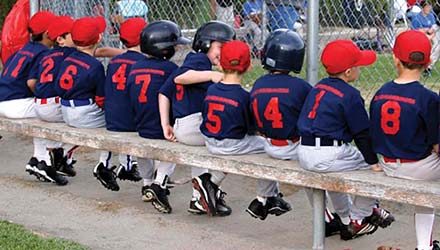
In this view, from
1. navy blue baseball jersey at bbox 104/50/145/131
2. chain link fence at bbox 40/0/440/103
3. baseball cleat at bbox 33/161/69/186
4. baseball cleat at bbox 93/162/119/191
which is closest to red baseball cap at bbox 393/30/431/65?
navy blue baseball jersey at bbox 104/50/145/131

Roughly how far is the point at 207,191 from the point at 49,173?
1733 millimetres

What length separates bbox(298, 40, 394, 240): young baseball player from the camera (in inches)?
218

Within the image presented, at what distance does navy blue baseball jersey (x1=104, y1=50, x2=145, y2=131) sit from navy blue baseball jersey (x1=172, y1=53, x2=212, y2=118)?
22.7 inches

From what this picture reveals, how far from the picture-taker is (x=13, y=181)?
26.1 feet

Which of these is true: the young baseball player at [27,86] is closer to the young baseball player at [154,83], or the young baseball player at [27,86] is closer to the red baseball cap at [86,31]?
the red baseball cap at [86,31]

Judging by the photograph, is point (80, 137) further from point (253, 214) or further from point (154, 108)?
point (253, 214)

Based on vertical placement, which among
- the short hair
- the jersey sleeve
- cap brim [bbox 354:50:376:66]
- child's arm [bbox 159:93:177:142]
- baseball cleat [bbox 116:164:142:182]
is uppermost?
the short hair

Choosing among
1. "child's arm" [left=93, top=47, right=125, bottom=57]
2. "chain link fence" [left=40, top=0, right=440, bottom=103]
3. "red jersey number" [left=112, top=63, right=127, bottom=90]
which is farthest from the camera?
"chain link fence" [left=40, top=0, right=440, bottom=103]

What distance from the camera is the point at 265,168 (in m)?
5.78

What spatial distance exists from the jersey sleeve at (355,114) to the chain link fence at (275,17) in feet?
12.4

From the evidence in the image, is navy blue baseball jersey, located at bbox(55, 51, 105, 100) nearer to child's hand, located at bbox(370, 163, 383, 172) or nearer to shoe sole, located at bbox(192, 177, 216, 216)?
shoe sole, located at bbox(192, 177, 216, 216)

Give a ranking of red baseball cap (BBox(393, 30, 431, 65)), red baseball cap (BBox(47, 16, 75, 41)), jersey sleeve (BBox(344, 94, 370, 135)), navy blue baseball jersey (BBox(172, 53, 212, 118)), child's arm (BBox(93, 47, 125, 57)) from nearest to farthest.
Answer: red baseball cap (BBox(393, 30, 431, 65)) → jersey sleeve (BBox(344, 94, 370, 135)) → navy blue baseball jersey (BBox(172, 53, 212, 118)) → red baseball cap (BBox(47, 16, 75, 41)) → child's arm (BBox(93, 47, 125, 57))

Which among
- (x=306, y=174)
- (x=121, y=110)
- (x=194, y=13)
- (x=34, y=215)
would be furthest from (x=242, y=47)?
(x=194, y=13)

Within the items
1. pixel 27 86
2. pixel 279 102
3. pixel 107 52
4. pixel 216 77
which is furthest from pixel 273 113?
pixel 27 86
